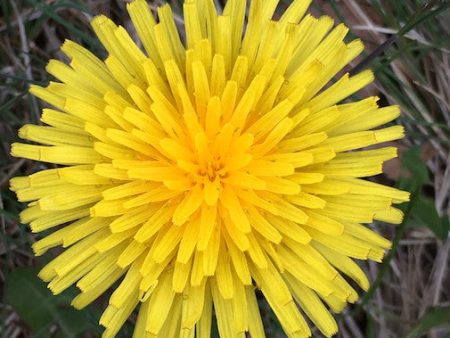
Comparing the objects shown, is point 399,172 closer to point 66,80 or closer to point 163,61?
point 163,61

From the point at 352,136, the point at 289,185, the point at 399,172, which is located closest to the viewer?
the point at 289,185

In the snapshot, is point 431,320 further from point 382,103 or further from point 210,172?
point 210,172

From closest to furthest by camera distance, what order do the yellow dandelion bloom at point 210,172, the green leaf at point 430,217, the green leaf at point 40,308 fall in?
the yellow dandelion bloom at point 210,172, the green leaf at point 40,308, the green leaf at point 430,217

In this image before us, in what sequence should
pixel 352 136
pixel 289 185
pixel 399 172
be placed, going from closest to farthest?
pixel 289 185
pixel 352 136
pixel 399 172

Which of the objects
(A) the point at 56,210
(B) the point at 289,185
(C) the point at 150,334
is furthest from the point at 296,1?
(C) the point at 150,334

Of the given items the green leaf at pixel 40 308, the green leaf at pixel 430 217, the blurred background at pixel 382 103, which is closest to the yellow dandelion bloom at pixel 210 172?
the green leaf at pixel 40 308

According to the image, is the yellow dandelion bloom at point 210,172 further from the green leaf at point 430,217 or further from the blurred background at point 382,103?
the blurred background at point 382,103
